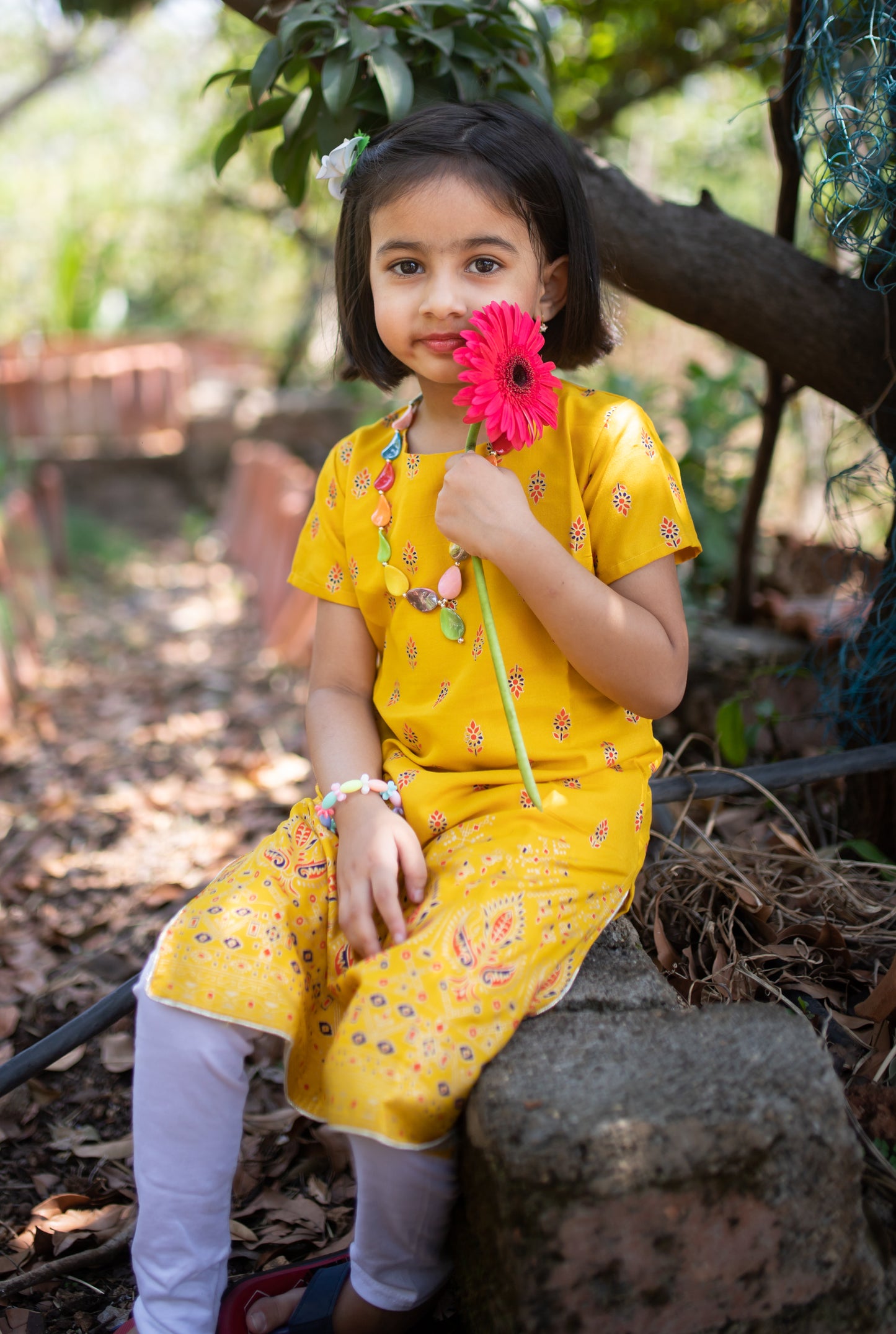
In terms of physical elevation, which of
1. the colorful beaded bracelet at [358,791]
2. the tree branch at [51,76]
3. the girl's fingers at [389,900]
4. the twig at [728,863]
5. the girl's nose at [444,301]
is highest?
the tree branch at [51,76]

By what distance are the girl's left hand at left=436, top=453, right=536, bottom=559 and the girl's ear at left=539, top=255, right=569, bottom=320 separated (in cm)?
33

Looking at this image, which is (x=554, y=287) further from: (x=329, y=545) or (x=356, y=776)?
(x=356, y=776)

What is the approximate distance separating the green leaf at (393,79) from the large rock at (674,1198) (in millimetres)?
1581

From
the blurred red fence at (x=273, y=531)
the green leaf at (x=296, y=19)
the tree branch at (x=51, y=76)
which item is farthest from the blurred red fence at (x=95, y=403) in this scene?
the green leaf at (x=296, y=19)

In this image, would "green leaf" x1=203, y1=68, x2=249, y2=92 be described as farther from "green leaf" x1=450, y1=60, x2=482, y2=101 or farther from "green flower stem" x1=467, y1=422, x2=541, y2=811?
"green flower stem" x1=467, y1=422, x2=541, y2=811

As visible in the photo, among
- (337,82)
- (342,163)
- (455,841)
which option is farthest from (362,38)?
(455,841)

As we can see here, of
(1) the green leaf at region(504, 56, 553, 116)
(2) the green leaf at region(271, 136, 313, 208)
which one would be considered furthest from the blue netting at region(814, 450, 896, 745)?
(2) the green leaf at region(271, 136, 313, 208)

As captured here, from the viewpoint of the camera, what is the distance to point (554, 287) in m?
1.60

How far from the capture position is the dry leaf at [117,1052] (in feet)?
7.08

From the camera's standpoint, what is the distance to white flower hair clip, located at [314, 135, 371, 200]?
5.20 ft

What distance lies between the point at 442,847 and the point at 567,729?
249 mm

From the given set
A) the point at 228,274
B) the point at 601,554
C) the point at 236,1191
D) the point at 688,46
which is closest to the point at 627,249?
the point at 601,554

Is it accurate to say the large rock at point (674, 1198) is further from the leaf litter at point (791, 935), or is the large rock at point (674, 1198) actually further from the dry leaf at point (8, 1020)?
the dry leaf at point (8, 1020)

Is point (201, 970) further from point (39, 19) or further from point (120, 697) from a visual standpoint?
point (39, 19)
